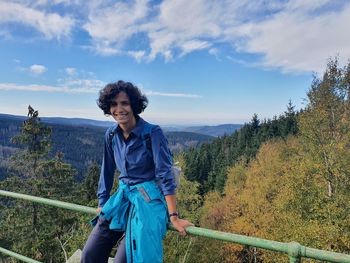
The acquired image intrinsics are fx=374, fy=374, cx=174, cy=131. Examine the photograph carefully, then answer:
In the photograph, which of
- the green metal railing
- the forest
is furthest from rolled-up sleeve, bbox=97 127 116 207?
the forest

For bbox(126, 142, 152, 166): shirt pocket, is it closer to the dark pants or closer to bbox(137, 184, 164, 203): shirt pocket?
bbox(137, 184, 164, 203): shirt pocket

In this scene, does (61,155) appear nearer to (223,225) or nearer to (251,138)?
(223,225)

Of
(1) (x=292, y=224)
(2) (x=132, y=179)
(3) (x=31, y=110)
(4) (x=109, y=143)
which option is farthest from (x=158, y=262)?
(3) (x=31, y=110)

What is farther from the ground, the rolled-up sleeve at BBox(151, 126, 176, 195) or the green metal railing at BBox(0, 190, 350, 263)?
the rolled-up sleeve at BBox(151, 126, 176, 195)

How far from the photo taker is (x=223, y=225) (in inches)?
1593

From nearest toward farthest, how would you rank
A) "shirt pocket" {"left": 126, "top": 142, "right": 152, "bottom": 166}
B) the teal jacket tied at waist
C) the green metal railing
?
the green metal railing, the teal jacket tied at waist, "shirt pocket" {"left": 126, "top": 142, "right": 152, "bottom": 166}

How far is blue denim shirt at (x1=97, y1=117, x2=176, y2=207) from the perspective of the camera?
9.37 ft

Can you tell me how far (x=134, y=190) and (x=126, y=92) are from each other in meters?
0.84

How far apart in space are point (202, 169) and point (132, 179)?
2654 inches

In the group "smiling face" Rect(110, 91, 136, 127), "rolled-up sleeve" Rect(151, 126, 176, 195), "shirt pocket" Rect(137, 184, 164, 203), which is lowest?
"shirt pocket" Rect(137, 184, 164, 203)

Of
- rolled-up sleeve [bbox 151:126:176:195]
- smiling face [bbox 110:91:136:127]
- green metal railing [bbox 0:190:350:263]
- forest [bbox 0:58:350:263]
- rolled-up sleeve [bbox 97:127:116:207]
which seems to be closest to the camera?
green metal railing [bbox 0:190:350:263]

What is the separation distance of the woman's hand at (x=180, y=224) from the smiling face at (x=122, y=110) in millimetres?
887

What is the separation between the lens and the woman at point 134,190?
2734 millimetres

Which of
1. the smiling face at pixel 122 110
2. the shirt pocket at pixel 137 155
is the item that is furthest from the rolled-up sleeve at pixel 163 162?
the smiling face at pixel 122 110
